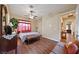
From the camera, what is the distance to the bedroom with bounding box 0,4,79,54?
237 centimetres

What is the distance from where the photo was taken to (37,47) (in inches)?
95.3

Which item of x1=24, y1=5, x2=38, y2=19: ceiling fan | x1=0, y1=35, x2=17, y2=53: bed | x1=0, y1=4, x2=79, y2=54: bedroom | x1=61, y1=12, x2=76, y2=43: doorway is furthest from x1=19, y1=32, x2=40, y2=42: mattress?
x1=61, y1=12, x2=76, y2=43: doorway

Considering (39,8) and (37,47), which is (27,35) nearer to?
(37,47)

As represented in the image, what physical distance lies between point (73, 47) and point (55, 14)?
67 centimetres

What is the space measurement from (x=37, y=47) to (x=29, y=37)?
23cm

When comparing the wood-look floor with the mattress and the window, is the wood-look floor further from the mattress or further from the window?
the window

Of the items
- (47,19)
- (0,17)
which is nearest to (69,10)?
(47,19)

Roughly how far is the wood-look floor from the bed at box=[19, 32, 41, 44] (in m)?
0.07

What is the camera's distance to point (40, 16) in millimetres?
2445

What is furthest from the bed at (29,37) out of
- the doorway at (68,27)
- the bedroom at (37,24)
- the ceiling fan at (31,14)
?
the doorway at (68,27)

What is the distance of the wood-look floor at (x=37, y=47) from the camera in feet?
7.84

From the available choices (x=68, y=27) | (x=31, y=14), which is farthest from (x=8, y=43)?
(x=68, y=27)

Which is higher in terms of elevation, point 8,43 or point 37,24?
point 37,24
